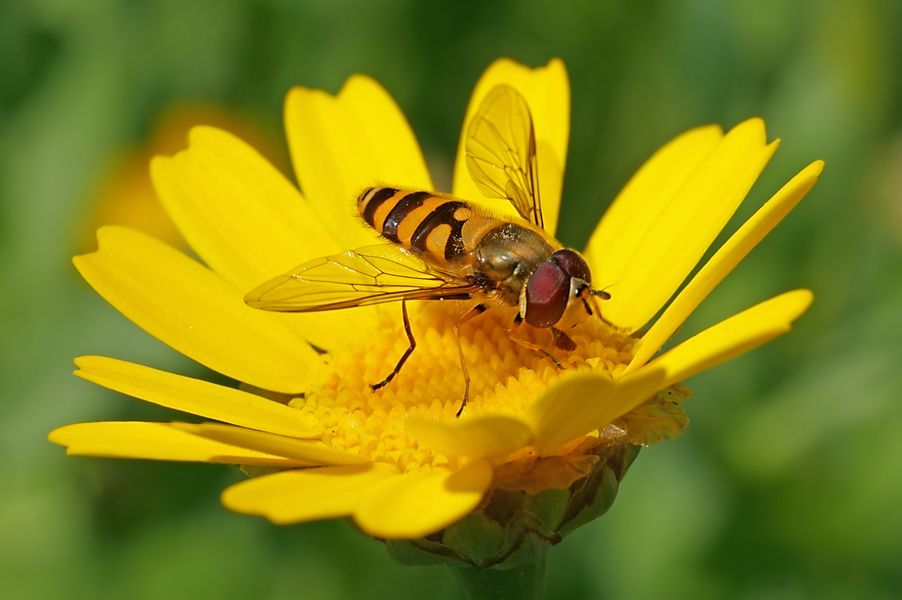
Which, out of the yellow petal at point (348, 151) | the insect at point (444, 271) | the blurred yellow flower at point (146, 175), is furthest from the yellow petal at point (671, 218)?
the blurred yellow flower at point (146, 175)

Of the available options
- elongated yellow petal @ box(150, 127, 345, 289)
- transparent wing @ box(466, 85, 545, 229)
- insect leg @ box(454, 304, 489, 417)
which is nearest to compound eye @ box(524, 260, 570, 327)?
insect leg @ box(454, 304, 489, 417)

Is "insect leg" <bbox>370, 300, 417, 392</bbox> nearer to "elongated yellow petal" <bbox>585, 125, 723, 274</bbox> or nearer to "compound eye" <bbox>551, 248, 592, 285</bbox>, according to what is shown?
"compound eye" <bbox>551, 248, 592, 285</bbox>

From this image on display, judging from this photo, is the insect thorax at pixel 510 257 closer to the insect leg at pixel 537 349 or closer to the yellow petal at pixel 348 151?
the insect leg at pixel 537 349

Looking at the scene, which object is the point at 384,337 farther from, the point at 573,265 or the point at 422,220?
the point at 573,265

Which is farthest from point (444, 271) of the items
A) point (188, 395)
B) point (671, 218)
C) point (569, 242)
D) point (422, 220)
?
point (569, 242)

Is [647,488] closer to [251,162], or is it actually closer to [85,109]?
[251,162]

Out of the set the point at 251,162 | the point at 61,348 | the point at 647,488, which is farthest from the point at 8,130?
the point at 647,488
